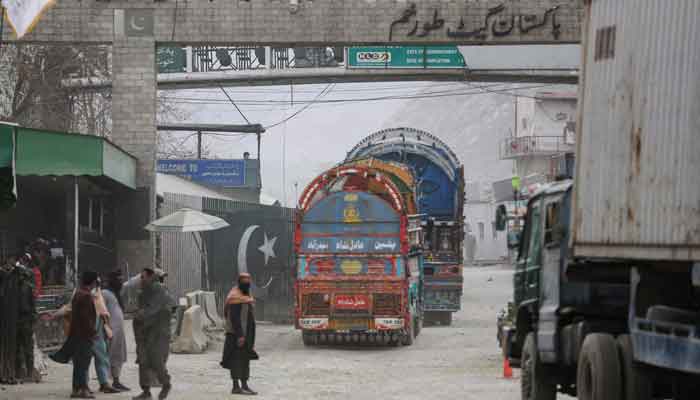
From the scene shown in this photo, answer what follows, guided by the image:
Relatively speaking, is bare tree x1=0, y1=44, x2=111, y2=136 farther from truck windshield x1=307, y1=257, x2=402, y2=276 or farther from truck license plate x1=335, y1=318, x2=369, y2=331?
truck license plate x1=335, y1=318, x2=369, y2=331

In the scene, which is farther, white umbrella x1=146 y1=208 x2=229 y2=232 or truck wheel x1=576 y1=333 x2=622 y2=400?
white umbrella x1=146 y1=208 x2=229 y2=232

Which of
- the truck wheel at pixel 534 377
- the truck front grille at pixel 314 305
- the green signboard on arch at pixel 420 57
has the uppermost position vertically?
the green signboard on arch at pixel 420 57

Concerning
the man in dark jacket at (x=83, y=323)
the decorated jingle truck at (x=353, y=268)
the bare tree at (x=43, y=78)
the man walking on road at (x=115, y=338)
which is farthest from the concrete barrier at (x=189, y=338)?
the bare tree at (x=43, y=78)

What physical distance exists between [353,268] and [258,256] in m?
7.20

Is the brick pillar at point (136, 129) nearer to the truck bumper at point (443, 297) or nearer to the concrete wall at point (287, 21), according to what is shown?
the concrete wall at point (287, 21)

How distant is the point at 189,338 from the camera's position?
23375 millimetres

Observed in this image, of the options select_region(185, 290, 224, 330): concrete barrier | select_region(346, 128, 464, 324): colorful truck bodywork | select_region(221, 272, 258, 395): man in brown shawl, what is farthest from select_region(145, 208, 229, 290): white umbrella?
select_region(221, 272, 258, 395): man in brown shawl

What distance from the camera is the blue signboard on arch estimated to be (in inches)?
2208

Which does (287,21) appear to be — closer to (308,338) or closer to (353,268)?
(353,268)

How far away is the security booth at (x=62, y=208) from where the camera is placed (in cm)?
2097

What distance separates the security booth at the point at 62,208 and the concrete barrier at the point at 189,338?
2.12m

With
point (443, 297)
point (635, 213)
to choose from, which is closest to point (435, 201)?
point (443, 297)

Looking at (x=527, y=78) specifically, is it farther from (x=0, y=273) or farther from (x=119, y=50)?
(x=0, y=273)

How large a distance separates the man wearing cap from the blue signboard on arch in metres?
39.3
